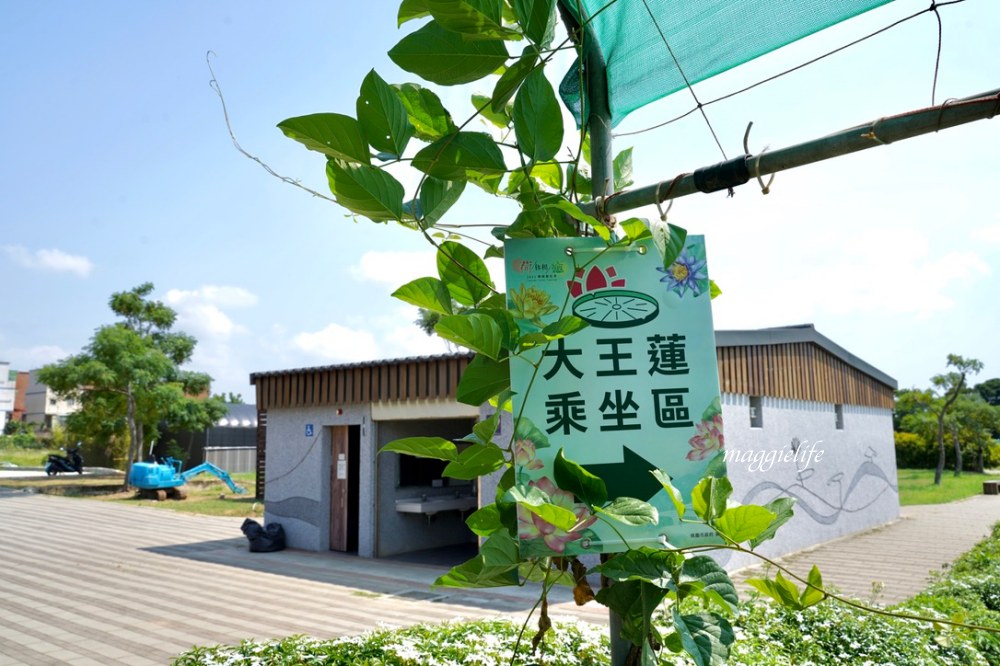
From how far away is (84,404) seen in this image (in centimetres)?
1966

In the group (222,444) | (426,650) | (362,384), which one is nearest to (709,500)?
(426,650)

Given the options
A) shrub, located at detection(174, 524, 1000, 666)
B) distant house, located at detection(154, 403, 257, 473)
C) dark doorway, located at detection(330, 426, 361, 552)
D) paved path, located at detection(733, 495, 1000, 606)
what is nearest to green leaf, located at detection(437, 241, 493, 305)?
shrub, located at detection(174, 524, 1000, 666)

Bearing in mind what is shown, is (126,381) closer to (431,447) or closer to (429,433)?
(429,433)

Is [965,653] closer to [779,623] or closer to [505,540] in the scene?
[779,623]


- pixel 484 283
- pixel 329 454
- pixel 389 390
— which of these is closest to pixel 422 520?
pixel 329 454

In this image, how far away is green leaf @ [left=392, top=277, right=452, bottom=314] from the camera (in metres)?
1.06

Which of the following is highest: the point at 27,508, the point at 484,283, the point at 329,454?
the point at 484,283

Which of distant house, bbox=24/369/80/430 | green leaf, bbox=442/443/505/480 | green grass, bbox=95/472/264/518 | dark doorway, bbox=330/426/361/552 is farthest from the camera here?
distant house, bbox=24/369/80/430

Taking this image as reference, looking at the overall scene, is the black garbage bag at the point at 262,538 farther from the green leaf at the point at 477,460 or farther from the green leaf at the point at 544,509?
the green leaf at the point at 544,509

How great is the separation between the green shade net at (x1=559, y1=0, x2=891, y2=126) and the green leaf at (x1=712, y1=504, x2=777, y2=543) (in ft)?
2.89

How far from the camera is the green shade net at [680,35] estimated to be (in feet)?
4.21

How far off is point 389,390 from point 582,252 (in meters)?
8.39

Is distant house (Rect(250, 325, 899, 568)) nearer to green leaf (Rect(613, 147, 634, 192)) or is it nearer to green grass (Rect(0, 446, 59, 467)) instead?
green leaf (Rect(613, 147, 634, 192))

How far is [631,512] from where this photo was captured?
87cm
